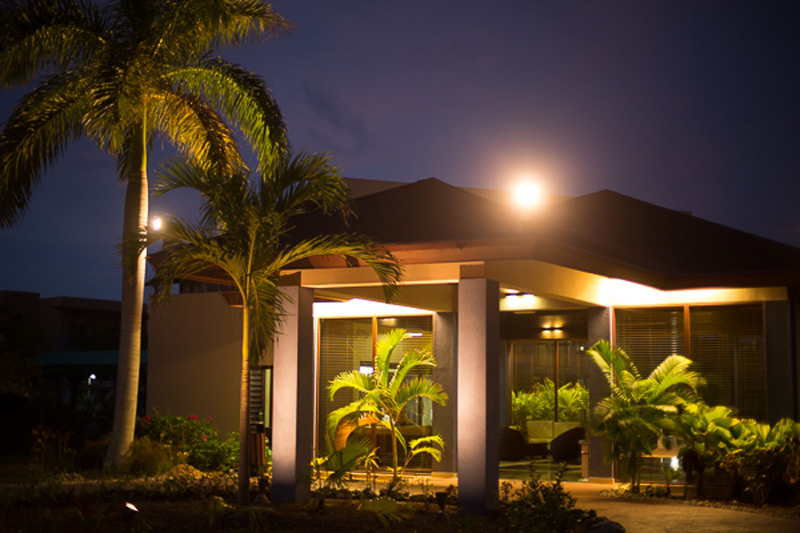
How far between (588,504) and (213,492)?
15.4 feet

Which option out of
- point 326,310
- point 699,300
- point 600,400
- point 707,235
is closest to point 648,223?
point 707,235

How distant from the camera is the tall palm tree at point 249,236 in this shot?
362 inches

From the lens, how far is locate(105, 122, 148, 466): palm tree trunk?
13633 mm

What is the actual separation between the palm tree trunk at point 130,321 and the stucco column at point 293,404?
152 inches

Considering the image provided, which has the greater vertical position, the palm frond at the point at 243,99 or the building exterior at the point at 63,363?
the palm frond at the point at 243,99

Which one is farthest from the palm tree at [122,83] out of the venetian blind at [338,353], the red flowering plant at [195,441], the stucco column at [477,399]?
the stucco column at [477,399]

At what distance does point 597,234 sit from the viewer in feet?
47.5

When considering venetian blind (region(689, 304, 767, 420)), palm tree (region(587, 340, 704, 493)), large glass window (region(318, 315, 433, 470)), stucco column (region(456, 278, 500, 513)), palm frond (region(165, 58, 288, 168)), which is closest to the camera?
stucco column (region(456, 278, 500, 513))

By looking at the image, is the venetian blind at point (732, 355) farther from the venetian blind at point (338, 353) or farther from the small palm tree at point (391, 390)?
the venetian blind at point (338, 353)

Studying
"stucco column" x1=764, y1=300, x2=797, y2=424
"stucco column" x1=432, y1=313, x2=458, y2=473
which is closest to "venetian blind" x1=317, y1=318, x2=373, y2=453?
"stucco column" x1=432, y1=313, x2=458, y2=473

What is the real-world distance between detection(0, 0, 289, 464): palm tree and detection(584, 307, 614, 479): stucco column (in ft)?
18.6

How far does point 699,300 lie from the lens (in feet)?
43.0

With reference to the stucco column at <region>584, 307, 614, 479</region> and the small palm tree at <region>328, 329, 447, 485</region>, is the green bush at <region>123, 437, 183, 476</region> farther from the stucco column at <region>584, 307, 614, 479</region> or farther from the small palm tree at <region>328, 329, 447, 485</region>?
the stucco column at <region>584, 307, 614, 479</region>

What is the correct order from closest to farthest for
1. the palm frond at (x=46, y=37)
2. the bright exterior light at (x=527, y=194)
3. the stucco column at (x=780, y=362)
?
the bright exterior light at (x=527, y=194) → the stucco column at (x=780, y=362) → the palm frond at (x=46, y=37)
